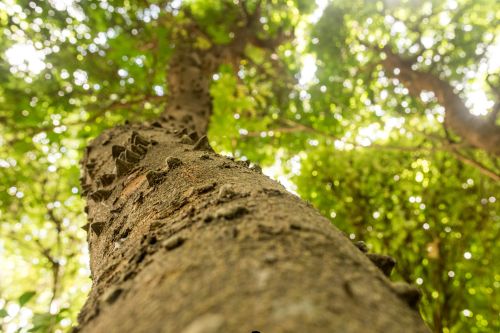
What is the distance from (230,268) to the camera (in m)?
0.96

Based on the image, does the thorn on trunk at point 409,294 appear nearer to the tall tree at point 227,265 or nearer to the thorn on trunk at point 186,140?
the tall tree at point 227,265

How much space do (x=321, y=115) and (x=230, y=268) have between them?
7.93 meters

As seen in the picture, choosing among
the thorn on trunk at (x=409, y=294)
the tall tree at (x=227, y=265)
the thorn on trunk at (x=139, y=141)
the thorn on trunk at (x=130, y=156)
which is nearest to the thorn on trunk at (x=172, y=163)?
the tall tree at (x=227, y=265)

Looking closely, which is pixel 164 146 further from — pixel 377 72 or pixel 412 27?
pixel 377 72

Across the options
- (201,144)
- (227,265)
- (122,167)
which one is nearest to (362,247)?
(227,265)

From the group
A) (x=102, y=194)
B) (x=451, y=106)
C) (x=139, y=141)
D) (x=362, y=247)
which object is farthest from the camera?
(x=451, y=106)

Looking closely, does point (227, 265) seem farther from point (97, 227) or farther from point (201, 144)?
point (201, 144)

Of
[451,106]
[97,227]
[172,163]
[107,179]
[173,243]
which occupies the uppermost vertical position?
[451,106]

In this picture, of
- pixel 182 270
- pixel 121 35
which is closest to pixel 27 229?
pixel 121 35

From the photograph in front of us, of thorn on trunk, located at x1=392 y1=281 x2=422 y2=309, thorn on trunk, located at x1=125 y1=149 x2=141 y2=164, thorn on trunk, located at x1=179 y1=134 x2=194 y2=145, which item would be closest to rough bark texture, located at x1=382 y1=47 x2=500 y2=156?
thorn on trunk, located at x1=179 y1=134 x2=194 y2=145

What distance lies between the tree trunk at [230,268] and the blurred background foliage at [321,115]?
12.6 feet

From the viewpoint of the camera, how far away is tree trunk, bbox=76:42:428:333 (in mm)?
798

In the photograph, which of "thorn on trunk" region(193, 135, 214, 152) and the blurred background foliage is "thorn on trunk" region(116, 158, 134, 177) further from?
the blurred background foliage

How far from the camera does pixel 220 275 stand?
36.7 inches
